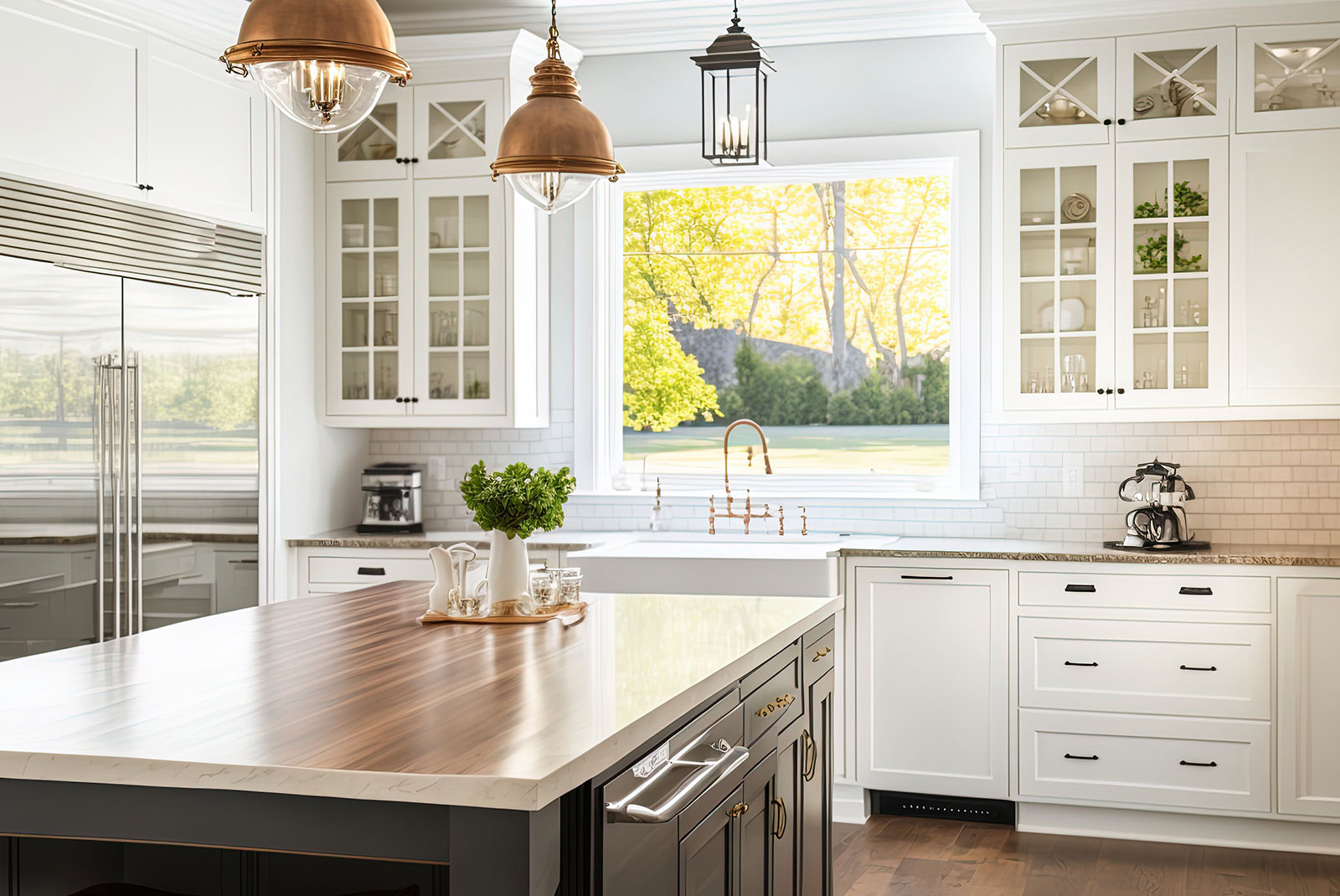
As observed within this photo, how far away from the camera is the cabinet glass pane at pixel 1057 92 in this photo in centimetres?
461

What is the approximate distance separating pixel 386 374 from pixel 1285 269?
343 centimetres

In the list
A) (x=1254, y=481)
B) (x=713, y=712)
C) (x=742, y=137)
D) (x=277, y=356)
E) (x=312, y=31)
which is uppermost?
(x=742, y=137)

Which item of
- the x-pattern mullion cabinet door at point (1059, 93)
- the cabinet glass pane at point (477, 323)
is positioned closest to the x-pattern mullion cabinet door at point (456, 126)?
the cabinet glass pane at point (477, 323)

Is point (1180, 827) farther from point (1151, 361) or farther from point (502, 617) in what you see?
point (502, 617)

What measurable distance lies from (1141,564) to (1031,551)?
14.2 inches

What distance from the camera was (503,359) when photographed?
5.13m

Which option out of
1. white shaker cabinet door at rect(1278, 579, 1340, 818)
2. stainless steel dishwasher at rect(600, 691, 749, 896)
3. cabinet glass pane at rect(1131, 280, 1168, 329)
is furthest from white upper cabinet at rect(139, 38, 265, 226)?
white shaker cabinet door at rect(1278, 579, 1340, 818)

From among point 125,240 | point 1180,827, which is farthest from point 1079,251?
point 125,240

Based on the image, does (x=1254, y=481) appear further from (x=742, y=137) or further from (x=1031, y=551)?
(x=742, y=137)

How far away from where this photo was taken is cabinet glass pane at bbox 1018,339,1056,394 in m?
4.65

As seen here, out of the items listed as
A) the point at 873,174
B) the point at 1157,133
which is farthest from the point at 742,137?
the point at 1157,133

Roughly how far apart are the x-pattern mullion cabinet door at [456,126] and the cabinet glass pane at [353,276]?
1.40 ft

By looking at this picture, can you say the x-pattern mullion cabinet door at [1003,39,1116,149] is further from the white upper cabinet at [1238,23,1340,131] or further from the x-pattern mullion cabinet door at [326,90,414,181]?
the x-pattern mullion cabinet door at [326,90,414,181]

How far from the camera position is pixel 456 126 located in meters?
5.18
